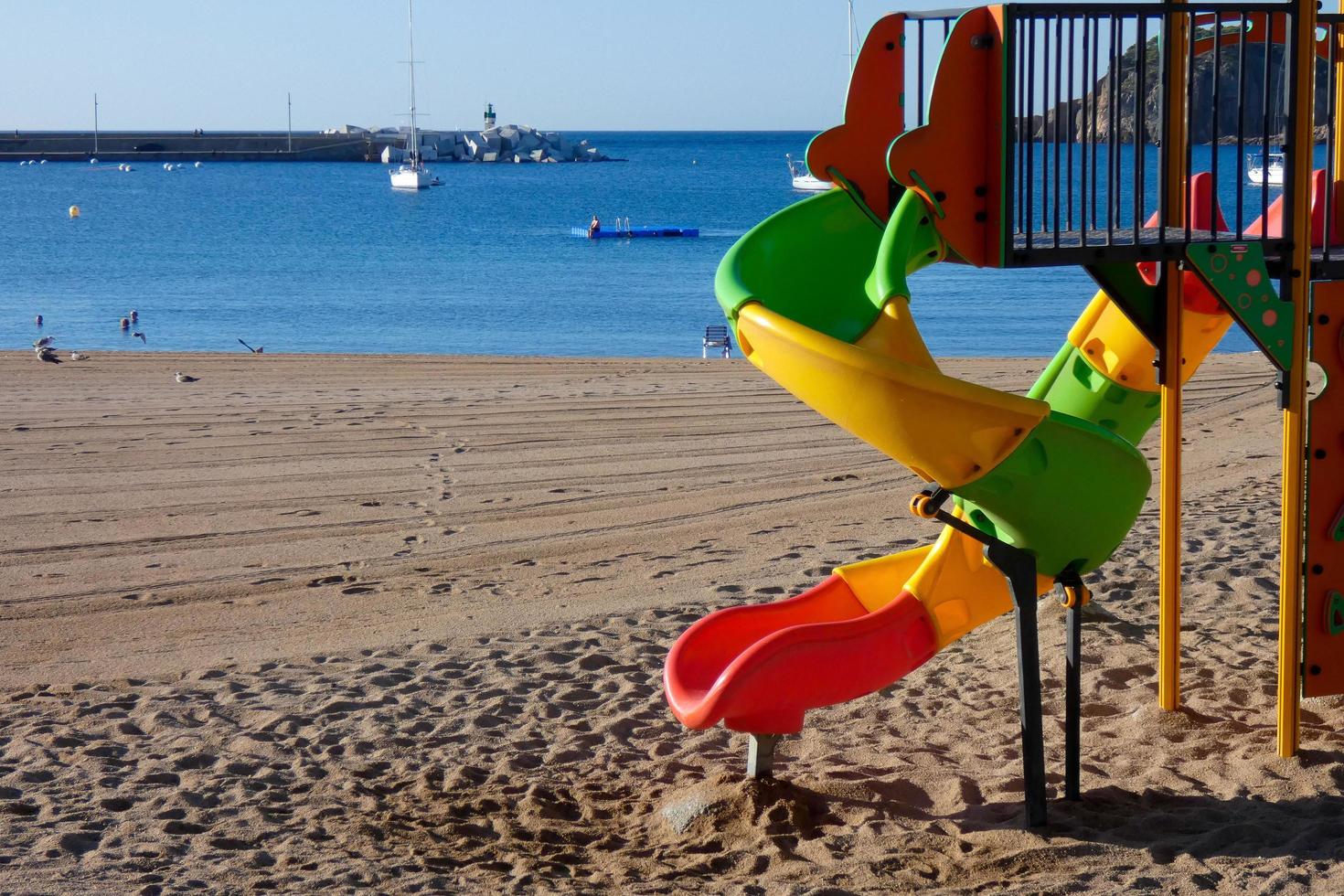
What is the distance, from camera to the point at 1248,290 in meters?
5.07

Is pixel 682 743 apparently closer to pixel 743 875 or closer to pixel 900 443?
pixel 743 875

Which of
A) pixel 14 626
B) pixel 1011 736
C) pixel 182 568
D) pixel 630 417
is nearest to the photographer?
pixel 1011 736

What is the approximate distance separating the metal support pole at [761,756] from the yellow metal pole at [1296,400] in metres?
1.98

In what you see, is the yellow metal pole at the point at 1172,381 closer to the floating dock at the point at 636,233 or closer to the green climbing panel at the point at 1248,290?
the green climbing panel at the point at 1248,290

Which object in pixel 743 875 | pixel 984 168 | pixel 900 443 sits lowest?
pixel 743 875

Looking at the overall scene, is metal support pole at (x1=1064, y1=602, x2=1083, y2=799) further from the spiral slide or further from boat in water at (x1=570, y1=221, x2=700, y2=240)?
boat in water at (x1=570, y1=221, x2=700, y2=240)

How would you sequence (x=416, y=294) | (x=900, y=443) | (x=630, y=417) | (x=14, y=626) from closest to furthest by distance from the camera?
1. (x=900, y=443)
2. (x=14, y=626)
3. (x=630, y=417)
4. (x=416, y=294)

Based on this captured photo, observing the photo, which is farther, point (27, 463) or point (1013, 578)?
point (27, 463)

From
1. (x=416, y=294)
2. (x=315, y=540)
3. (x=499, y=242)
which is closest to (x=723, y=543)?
(x=315, y=540)

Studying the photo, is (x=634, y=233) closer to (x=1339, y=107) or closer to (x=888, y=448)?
(x=1339, y=107)

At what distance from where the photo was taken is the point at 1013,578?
15.9ft

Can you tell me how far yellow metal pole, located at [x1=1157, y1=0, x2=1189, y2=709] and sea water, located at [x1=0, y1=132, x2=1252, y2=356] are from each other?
19829 mm

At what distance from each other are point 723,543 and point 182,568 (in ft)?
11.0

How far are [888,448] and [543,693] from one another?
8.71ft
